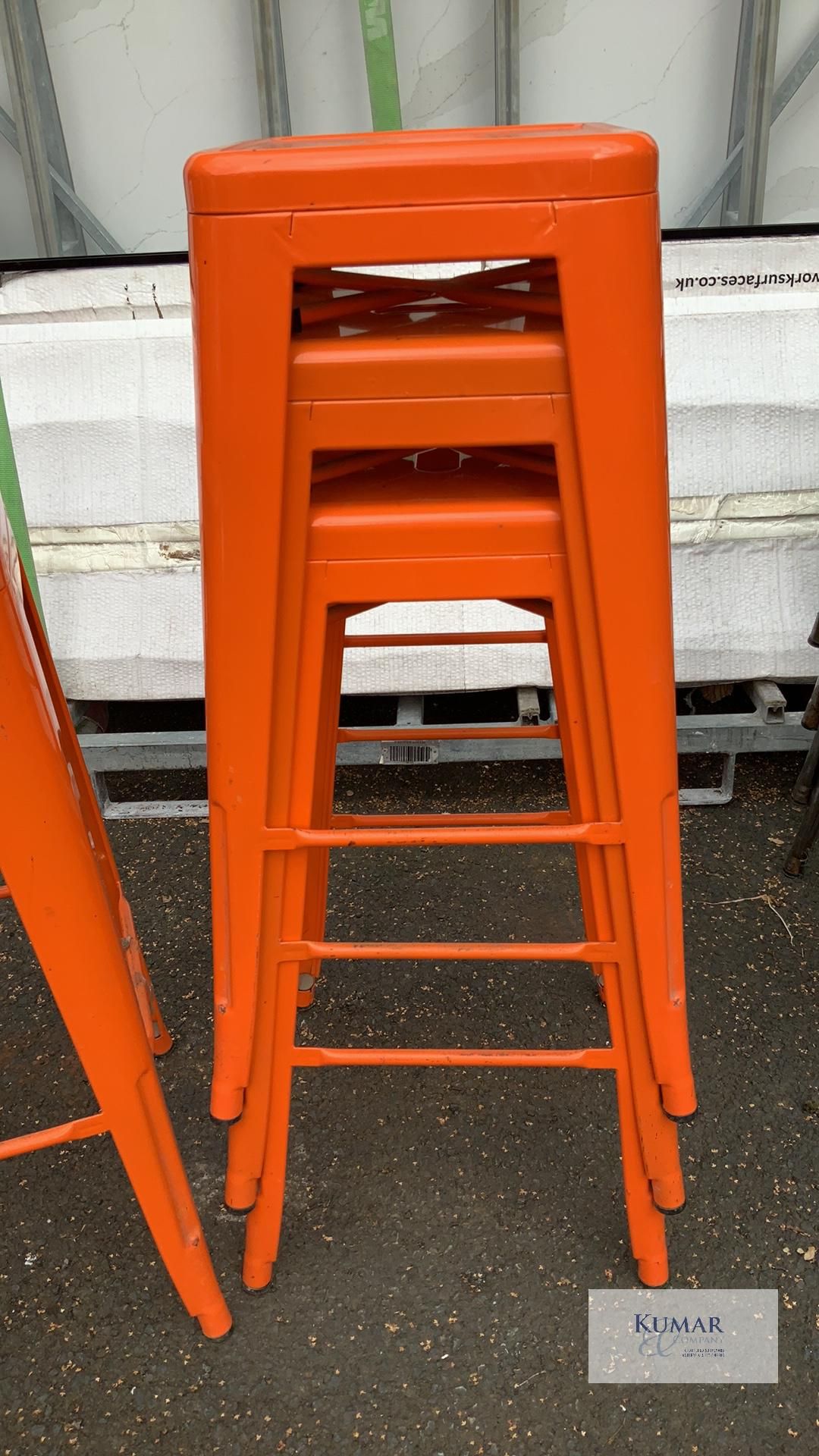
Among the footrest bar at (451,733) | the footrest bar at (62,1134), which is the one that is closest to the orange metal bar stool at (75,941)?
the footrest bar at (62,1134)

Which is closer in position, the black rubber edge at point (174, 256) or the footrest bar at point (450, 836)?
the footrest bar at point (450, 836)

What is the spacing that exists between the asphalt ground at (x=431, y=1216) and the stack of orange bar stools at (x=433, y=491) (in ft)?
0.90

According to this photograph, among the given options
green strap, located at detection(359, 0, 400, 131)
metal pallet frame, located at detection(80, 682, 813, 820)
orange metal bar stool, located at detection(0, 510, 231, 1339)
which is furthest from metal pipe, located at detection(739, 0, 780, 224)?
orange metal bar stool, located at detection(0, 510, 231, 1339)

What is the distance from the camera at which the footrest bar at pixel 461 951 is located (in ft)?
3.24

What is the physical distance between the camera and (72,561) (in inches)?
91.4

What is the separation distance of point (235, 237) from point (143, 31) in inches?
106

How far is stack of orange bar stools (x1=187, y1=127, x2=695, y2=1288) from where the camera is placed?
73 cm

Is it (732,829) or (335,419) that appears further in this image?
(732,829)

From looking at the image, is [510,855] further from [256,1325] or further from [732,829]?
[256,1325]

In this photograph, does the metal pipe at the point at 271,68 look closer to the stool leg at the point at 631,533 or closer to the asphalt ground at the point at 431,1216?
the asphalt ground at the point at 431,1216

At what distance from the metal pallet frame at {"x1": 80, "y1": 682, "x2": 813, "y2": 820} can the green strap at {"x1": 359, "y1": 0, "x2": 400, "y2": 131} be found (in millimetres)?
1766

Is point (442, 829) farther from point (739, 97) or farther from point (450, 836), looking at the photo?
point (739, 97)

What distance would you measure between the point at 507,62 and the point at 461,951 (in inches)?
108

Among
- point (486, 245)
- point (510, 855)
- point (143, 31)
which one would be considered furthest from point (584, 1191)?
point (143, 31)
